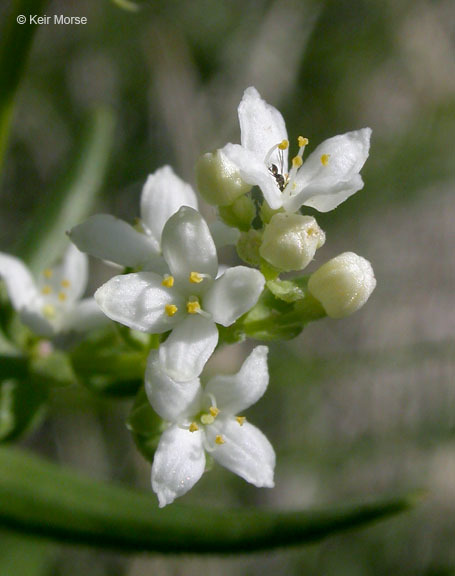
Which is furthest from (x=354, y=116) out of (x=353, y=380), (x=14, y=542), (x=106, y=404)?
(x=14, y=542)

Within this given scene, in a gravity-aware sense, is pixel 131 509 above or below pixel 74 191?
below

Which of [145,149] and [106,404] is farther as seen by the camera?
[145,149]

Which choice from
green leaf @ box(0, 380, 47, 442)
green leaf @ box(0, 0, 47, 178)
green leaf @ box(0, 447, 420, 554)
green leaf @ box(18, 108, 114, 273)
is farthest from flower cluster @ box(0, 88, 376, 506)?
green leaf @ box(18, 108, 114, 273)

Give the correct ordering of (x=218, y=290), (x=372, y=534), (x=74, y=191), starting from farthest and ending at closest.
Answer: (x=372, y=534), (x=74, y=191), (x=218, y=290)

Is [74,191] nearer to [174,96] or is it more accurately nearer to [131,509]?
[131,509]

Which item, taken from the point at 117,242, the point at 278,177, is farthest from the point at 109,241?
the point at 278,177

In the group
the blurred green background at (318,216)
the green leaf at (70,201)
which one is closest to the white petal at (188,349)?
the green leaf at (70,201)

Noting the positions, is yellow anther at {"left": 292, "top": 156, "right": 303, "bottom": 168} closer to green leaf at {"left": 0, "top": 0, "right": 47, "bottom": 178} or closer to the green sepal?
the green sepal
